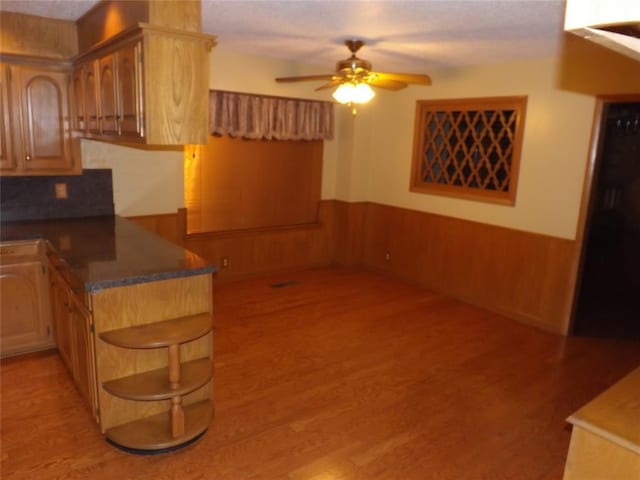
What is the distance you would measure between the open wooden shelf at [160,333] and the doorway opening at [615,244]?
126 inches

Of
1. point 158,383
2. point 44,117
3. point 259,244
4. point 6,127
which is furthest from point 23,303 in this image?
point 259,244

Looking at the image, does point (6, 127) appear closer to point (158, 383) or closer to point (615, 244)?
point (158, 383)

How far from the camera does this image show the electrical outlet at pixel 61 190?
12.6 ft

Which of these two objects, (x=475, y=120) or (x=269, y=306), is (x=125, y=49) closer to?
(x=269, y=306)

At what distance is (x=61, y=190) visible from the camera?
386 cm

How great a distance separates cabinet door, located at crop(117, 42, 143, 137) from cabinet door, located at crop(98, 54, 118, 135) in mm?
101

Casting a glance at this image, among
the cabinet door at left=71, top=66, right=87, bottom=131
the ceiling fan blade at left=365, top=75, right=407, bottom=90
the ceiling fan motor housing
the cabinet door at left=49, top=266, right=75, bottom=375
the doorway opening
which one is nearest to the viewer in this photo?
the cabinet door at left=49, top=266, right=75, bottom=375

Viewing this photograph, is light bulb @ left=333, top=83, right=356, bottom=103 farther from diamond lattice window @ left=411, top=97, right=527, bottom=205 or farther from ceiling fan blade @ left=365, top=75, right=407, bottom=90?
diamond lattice window @ left=411, top=97, right=527, bottom=205

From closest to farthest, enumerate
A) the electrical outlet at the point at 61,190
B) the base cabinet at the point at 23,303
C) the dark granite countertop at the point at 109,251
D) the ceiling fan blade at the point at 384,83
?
the dark granite countertop at the point at 109,251
the base cabinet at the point at 23,303
the ceiling fan blade at the point at 384,83
the electrical outlet at the point at 61,190

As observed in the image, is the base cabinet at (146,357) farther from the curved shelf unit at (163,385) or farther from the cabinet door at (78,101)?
the cabinet door at (78,101)

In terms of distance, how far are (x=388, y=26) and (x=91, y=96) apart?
2.01 m

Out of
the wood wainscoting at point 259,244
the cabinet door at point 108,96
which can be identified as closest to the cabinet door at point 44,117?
the cabinet door at point 108,96

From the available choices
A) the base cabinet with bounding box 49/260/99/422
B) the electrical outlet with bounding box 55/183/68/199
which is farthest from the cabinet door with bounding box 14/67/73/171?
the base cabinet with bounding box 49/260/99/422

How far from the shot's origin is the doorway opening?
4348 millimetres
